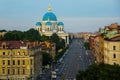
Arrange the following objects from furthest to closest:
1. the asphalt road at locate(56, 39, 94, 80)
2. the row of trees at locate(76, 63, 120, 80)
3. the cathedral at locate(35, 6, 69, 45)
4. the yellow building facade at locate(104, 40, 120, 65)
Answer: the cathedral at locate(35, 6, 69, 45), the asphalt road at locate(56, 39, 94, 80), the yellow building facade at locate(104, 40, 120, 65), the row of trees at locate(76, 63, 120, 80)

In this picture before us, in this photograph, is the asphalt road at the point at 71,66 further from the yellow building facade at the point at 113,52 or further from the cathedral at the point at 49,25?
the cathedral at the point at 49,25

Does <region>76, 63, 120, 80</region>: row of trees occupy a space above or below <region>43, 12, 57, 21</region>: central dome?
below

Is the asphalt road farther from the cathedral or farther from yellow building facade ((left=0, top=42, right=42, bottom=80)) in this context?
the cathedral

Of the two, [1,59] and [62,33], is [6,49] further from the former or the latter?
[62,33]

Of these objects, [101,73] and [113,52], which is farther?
[113,52]

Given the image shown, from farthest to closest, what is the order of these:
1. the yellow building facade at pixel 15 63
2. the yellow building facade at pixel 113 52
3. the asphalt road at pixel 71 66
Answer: the asphalt road at pixel 71 66, the yellow building facade at pixel 15 63, the yellow building facade at pixel 113 52

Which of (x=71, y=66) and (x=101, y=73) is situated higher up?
(x=101, y=73)

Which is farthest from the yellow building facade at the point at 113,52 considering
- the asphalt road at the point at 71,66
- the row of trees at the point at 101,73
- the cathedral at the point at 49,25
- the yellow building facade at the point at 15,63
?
the cathedral at the point at 49,25

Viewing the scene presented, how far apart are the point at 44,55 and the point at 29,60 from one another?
2469cm

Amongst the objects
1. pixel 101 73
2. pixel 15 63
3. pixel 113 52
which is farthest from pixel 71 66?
pixel 101 73

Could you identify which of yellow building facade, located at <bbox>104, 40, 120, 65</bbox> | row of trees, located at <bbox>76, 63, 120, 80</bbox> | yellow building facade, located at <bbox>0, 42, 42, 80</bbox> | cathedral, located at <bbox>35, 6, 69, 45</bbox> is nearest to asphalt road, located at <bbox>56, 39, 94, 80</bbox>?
yellow building facade, located at <bbox>0, 42, 42, 80</bbox>

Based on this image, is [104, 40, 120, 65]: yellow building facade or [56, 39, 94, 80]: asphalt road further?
[56, 39, 94, 80]: asphalt road

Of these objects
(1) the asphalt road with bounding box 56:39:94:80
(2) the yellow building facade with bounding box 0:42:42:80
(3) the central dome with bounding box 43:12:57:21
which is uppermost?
(3) the central dome with bounding box 43:12:57:21

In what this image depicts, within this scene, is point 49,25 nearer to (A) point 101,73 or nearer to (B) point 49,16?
(B) point 49,16
